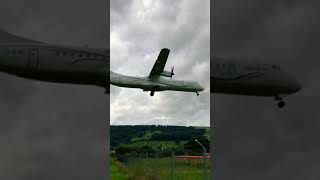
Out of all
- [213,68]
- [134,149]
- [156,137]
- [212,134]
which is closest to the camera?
[212,134]

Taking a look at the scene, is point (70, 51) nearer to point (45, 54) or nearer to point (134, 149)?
point (45, 54)

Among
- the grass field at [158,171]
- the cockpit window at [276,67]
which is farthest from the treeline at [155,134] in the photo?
the cockpit window at [276,67]

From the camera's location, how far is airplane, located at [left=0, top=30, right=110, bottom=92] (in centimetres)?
681

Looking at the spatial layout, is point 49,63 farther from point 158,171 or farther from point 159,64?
point 159,64

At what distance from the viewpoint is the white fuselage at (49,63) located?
6.87 metres

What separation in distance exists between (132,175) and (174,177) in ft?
5.09

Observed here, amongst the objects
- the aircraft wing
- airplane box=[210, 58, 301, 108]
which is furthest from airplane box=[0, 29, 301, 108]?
the aircraft wing

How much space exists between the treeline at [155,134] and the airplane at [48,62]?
99cm

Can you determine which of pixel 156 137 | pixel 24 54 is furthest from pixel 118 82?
pixel 24 54

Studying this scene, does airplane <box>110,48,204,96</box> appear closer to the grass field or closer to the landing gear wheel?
the grass field

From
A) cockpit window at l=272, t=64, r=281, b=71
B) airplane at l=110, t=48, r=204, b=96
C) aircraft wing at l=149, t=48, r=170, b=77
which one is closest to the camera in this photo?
airplane at l=110, t=48, r=204, b=96

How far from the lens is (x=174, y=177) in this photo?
5.40 meters

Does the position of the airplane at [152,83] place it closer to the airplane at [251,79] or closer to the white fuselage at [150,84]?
the white fuselage at [150,84]

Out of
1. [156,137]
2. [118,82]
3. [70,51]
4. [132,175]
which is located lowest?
[132,175]
